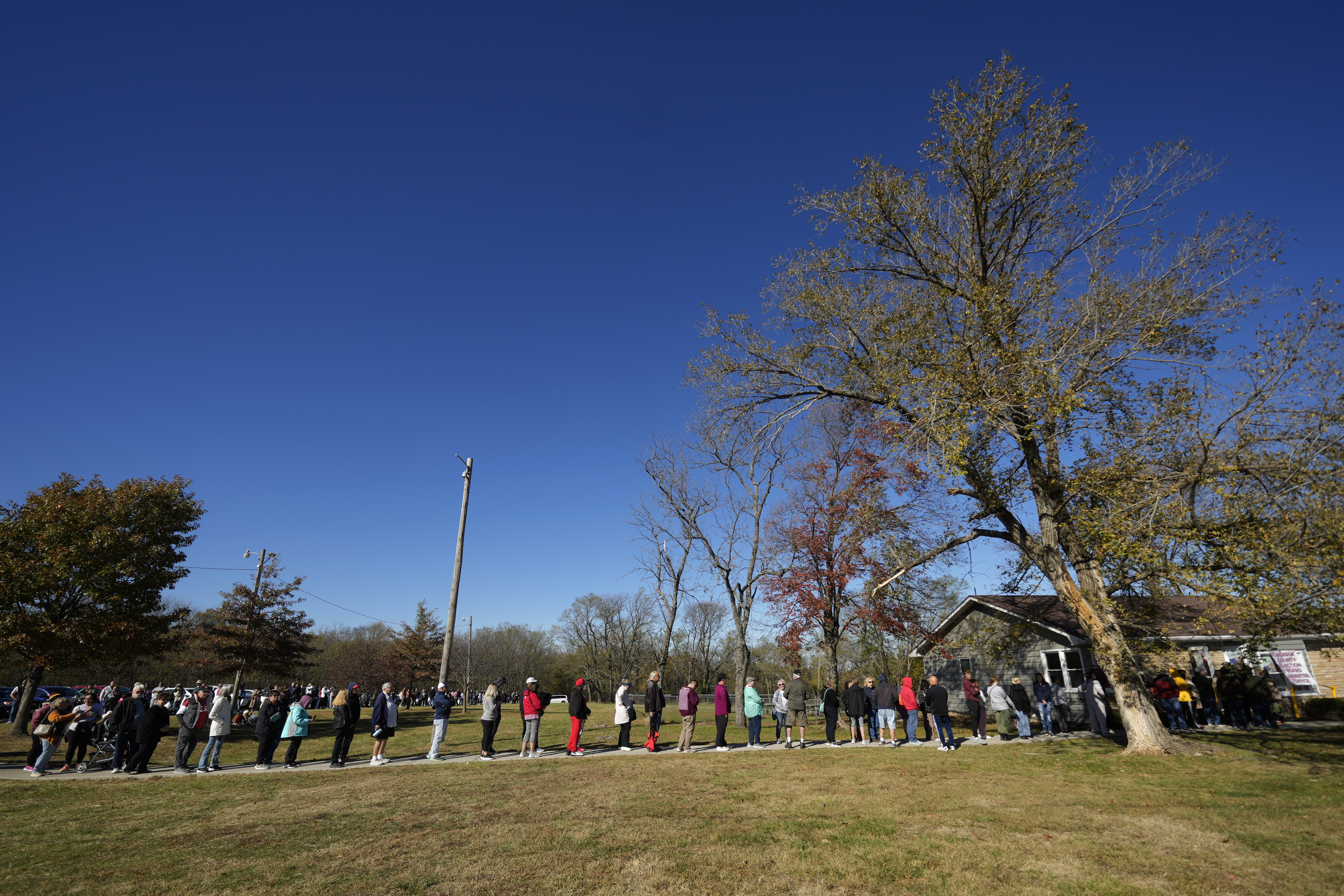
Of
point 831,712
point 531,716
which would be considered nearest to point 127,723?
point 531,716

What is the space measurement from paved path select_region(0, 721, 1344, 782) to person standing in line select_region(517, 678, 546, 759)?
257 mm

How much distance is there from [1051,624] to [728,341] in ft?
53.9

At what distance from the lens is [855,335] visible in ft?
43.9

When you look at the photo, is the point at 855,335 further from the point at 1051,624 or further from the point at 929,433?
the point at 1051,624

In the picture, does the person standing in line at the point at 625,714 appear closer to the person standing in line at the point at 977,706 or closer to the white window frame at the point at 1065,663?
the person standing in line at the point at 977,706

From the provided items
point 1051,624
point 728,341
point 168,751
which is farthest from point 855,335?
point 168,751

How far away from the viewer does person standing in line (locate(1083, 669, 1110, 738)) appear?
15383 mm

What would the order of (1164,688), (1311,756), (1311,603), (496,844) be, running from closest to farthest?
(496,844), (1311,603), (1311,756), (1164,688)

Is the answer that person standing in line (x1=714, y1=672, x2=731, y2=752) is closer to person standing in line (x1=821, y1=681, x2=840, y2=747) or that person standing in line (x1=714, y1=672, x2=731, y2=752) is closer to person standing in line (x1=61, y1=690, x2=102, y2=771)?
person standing in line (x1=821, y1=681, x2=840, y2=747)

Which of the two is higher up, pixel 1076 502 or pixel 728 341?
pixel 728 341

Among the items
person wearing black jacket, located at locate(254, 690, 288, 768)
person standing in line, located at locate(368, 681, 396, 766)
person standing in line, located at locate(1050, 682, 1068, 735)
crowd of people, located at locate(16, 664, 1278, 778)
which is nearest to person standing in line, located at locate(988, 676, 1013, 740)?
crowd of people, located at locate(16, 664, 1278, 778)

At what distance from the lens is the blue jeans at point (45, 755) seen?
38.3ft

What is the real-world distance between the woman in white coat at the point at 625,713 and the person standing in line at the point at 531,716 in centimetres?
181

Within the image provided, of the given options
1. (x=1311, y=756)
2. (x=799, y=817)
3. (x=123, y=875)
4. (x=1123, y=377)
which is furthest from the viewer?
(x=1123, y=377)
